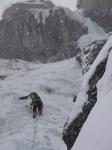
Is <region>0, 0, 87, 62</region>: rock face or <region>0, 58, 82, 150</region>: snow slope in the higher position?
<region>0, 58, 82, 150</region>: snow slope

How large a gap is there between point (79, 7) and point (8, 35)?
1313cm

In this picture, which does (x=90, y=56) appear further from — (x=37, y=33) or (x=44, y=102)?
(x=37, y=33)

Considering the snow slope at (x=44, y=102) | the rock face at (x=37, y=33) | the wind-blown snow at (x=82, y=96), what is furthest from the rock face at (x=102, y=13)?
the wind-blown snow at (x=82, y=96)

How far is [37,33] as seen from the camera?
3759 cm

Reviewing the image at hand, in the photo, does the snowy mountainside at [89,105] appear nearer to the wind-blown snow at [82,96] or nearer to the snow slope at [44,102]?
the wind-blown snow at [82,96]

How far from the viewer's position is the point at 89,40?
3441 centimetres

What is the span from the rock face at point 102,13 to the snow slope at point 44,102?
49.0ft

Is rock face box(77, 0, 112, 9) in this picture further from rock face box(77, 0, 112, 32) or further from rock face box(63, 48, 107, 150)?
rock face box(63, 48, 107, 150)

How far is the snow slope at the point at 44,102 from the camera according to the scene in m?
11.7

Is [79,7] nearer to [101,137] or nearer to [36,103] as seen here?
[36,103]

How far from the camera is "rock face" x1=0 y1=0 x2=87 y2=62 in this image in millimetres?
36312

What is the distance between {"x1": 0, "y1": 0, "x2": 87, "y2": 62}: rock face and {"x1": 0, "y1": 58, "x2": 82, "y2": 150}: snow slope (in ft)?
26.7

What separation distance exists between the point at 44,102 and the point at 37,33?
21.5 metres

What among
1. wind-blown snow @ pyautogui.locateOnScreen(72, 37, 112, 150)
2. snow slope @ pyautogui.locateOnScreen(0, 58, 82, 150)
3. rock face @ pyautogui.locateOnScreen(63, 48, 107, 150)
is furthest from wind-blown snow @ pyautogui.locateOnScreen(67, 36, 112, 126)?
wind-blown snow @ pyautogui.locateOnScreen(72, 37, 112, 150)
